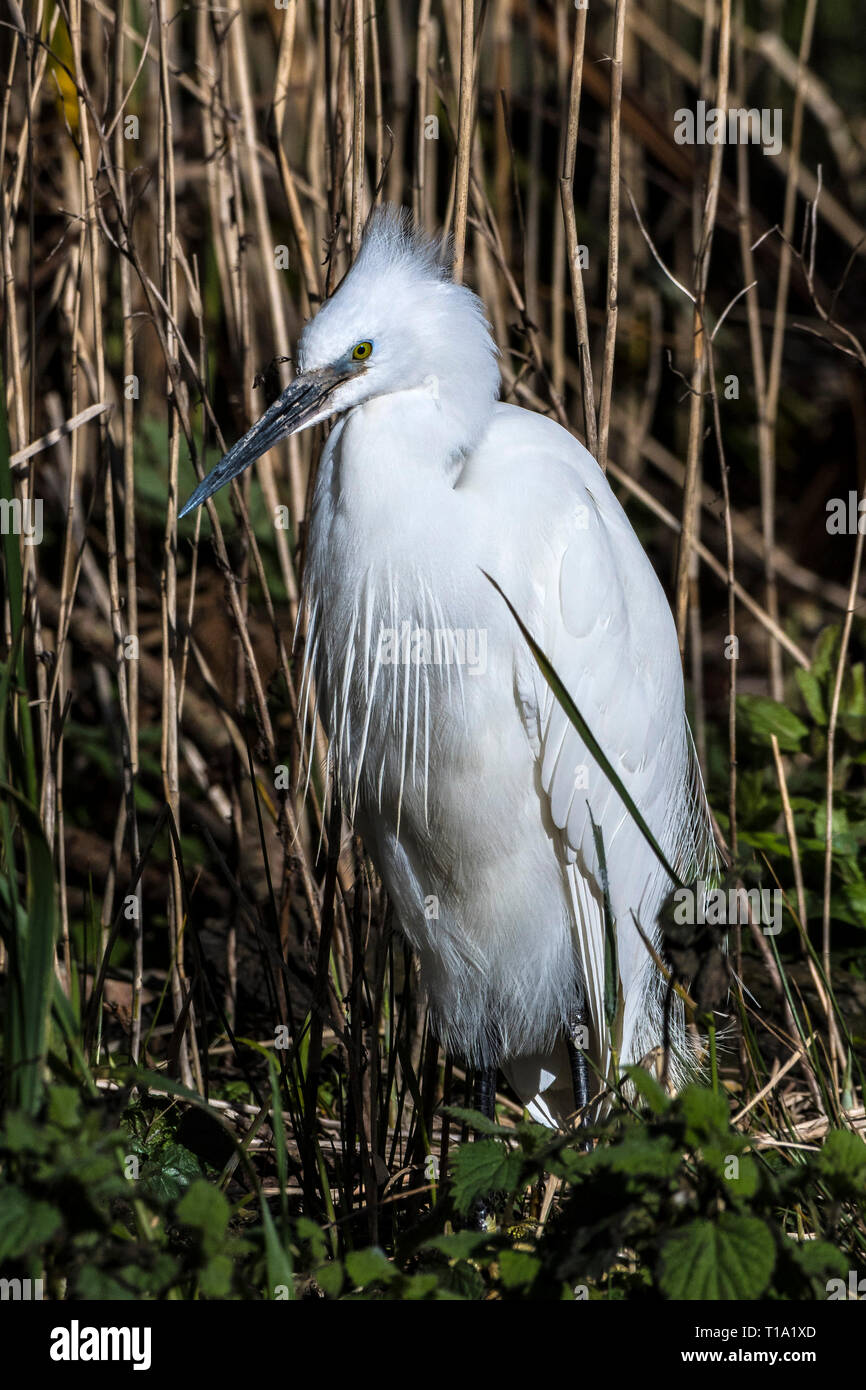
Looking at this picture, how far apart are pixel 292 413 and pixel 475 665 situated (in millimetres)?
401

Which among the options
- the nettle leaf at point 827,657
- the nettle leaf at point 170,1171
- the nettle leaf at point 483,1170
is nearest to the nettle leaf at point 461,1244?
the nettle leaf at point 483,1170

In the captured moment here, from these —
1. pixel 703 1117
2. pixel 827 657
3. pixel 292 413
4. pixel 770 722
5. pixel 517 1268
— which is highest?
pixel 292 413

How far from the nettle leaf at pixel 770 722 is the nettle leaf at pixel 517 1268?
4.96 feet

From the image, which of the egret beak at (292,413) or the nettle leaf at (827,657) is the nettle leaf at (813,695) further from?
the egret beak at (292,413)

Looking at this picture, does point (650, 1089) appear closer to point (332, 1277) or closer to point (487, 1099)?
point (332, 1277)

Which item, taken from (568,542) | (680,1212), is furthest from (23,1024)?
(568,542)

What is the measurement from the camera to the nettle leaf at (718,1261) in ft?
3.49

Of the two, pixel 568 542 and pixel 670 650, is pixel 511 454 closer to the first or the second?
pixel 568 542

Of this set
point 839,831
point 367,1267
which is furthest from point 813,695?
point 367,1267

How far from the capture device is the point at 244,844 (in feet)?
9.59

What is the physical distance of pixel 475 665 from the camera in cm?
166

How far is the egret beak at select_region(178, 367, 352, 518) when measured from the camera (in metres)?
1.49

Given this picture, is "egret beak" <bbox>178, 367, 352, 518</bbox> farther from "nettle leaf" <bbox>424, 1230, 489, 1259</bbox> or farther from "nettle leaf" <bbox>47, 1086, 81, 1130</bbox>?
"nettle leaf" <bbox>424, 1230, 489, 1259</bbox>

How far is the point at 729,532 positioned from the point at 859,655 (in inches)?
87.7
